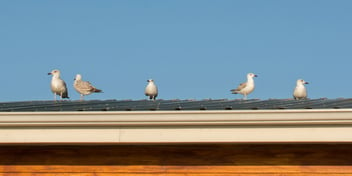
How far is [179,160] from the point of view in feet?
18.0

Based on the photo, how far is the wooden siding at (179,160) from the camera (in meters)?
5.39

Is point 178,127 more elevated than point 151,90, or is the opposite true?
point 151,90

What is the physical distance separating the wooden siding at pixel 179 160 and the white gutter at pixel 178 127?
0.39 meters

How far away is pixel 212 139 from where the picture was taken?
5.05 meters

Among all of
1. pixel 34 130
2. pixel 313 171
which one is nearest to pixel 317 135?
pixel 313 171

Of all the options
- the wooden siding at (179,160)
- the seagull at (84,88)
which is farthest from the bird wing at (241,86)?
the wooden siding at (179,160)

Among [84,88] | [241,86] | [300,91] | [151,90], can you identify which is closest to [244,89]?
[241,86]

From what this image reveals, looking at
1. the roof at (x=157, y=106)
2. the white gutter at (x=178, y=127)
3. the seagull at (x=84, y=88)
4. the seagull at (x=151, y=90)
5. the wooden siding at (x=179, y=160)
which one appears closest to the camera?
the white gutter at (x=178, y=127)

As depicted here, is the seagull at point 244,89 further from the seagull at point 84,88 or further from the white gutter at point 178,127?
the white gutter at point 178,127

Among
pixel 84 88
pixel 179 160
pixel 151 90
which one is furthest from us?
pixel 151 90

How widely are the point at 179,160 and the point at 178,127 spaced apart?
0.54m

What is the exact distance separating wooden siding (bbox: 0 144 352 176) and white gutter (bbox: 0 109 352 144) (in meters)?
0.39

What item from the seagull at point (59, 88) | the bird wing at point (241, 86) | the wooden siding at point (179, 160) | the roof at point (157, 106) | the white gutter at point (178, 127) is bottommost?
the wooden siding at point (179, 160)

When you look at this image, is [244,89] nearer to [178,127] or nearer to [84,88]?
[84,88]
